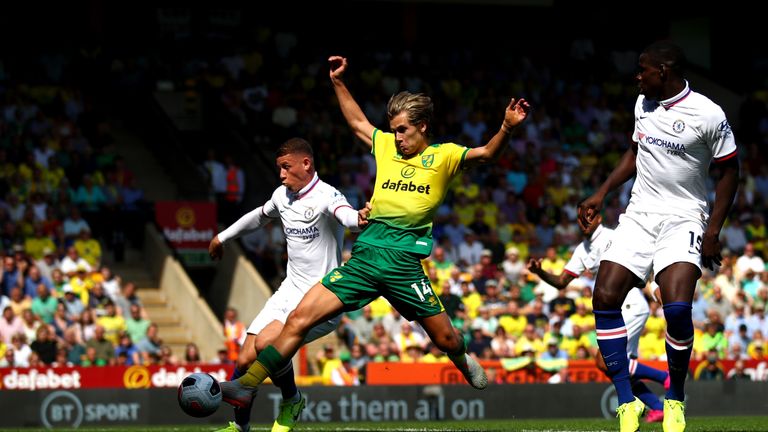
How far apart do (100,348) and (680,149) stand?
12.3m

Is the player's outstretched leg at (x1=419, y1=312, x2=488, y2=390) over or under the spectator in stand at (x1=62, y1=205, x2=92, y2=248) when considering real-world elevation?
under

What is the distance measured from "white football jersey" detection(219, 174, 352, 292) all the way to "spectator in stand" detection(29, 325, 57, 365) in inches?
358

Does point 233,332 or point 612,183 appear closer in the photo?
point 612,183

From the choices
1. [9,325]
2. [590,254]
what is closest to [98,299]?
[9,325]

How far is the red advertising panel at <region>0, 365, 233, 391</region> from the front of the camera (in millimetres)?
18328

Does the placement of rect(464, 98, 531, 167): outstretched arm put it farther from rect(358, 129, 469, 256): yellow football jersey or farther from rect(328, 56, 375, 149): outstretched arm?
rect(328, 56, 375, 149): outstretched arm

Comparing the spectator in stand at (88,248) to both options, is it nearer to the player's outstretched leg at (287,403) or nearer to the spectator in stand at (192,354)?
the spectator in stand at (192,354)

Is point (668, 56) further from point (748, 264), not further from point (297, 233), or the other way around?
point (748, 264)

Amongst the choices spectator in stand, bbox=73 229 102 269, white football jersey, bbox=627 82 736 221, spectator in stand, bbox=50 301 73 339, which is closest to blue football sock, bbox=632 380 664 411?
white football jersey, bbox=627 82 736 221

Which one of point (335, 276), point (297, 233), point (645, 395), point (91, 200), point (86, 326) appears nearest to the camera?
point (335, 276)

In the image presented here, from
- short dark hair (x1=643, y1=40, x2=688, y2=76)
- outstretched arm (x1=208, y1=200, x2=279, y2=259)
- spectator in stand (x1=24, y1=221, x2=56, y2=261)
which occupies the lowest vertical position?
spectator in stand (x1=24, y1=221, x2=56, y2=261)

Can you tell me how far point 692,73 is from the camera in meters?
33.9

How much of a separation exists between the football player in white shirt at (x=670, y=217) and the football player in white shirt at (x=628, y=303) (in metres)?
2.56

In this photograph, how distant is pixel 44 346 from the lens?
751 inches
